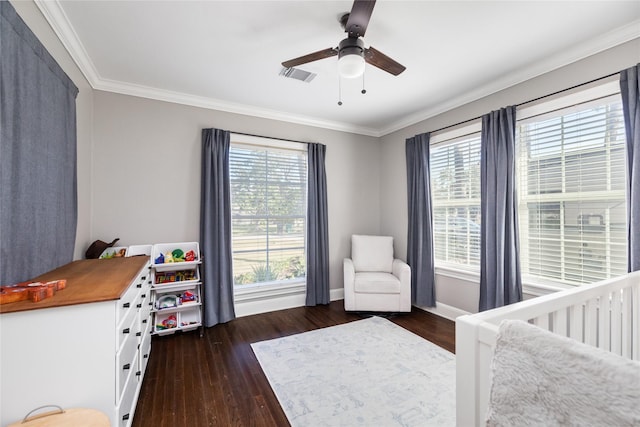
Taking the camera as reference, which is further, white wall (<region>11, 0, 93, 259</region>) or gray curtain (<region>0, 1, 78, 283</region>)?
white wall (<region>11, 0, 93, 259</region>)

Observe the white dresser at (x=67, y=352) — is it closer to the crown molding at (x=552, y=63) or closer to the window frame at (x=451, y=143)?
the window frame at (x=451, y=143)

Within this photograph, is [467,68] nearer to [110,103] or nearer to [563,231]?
[563,231]

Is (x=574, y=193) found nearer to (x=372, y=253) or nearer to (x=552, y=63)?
(x=552, y=63)

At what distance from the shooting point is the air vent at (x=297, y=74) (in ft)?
7.92

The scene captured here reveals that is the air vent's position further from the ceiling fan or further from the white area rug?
the white area rug

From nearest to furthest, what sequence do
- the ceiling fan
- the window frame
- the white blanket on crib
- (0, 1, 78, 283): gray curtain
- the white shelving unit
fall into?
1. the white blanket on crib
2. (0, 1, 78, 283): gray curtain
3. the ceiling fan
4. the white shelving unit
5. the window frame

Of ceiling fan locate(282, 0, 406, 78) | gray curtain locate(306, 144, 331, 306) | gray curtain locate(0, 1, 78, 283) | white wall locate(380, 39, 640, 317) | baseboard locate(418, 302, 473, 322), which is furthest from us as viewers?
gray curtain locate(306, 144, 331, 306)

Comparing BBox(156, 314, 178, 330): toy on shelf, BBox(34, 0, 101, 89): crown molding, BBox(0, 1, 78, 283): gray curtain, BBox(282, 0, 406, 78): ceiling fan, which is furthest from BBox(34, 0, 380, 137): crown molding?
BBox(156, 314, 178, 330): toy on shelf

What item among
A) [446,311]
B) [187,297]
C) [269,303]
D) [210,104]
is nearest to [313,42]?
[210,104]

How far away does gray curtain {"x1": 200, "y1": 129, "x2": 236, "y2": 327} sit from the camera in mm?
2941

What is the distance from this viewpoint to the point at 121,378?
1.32 meters

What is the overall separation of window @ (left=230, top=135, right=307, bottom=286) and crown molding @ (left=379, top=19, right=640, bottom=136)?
194 centimetres

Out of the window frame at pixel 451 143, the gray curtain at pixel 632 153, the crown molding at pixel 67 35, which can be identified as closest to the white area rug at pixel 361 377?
the window frame at pixel 451 143

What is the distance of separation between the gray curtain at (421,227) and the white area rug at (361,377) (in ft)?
2.49
